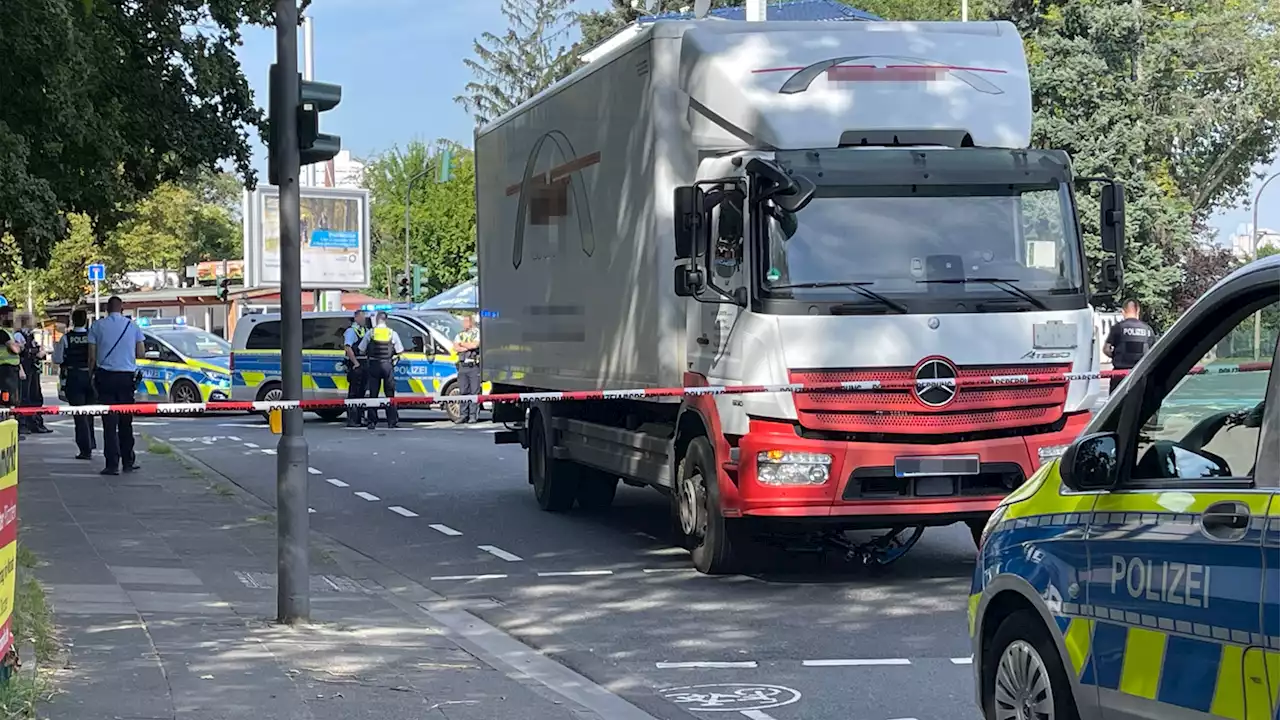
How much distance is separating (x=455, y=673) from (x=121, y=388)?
10.8 meters

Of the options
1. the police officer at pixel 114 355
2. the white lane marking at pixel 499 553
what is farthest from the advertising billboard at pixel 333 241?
the white lane marking at pixel 499 553

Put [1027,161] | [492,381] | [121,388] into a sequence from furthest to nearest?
1. [121,388]
2. [492,381]
3. [1027,161]

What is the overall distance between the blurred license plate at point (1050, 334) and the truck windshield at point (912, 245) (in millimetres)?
216

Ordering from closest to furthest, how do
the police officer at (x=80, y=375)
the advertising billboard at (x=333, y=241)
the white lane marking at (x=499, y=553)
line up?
the white lane marking at (x=499, y=553) < the police officer at (x=80, y=375) < the advertising billboard at (x=333, y=241)

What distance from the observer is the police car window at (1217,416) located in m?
4.25

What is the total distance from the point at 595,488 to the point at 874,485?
5.19 meters

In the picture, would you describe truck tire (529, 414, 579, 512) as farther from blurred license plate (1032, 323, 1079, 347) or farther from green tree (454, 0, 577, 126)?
green tree (454, 0, 577, 126)

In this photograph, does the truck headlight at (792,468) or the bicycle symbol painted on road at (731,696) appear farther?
the truck headlight at (792,468)

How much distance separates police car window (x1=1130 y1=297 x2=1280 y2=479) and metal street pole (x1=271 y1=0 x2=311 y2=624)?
5094mm

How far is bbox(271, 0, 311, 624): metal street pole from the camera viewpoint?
852cm

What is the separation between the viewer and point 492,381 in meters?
16.1

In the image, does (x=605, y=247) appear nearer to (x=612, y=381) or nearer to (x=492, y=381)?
(x=612, y=381)

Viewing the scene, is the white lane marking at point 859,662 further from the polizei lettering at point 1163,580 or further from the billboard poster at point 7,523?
the billboard poster at point 7,523

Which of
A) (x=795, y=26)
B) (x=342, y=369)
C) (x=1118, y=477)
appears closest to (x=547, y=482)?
(x=795, y=26)
